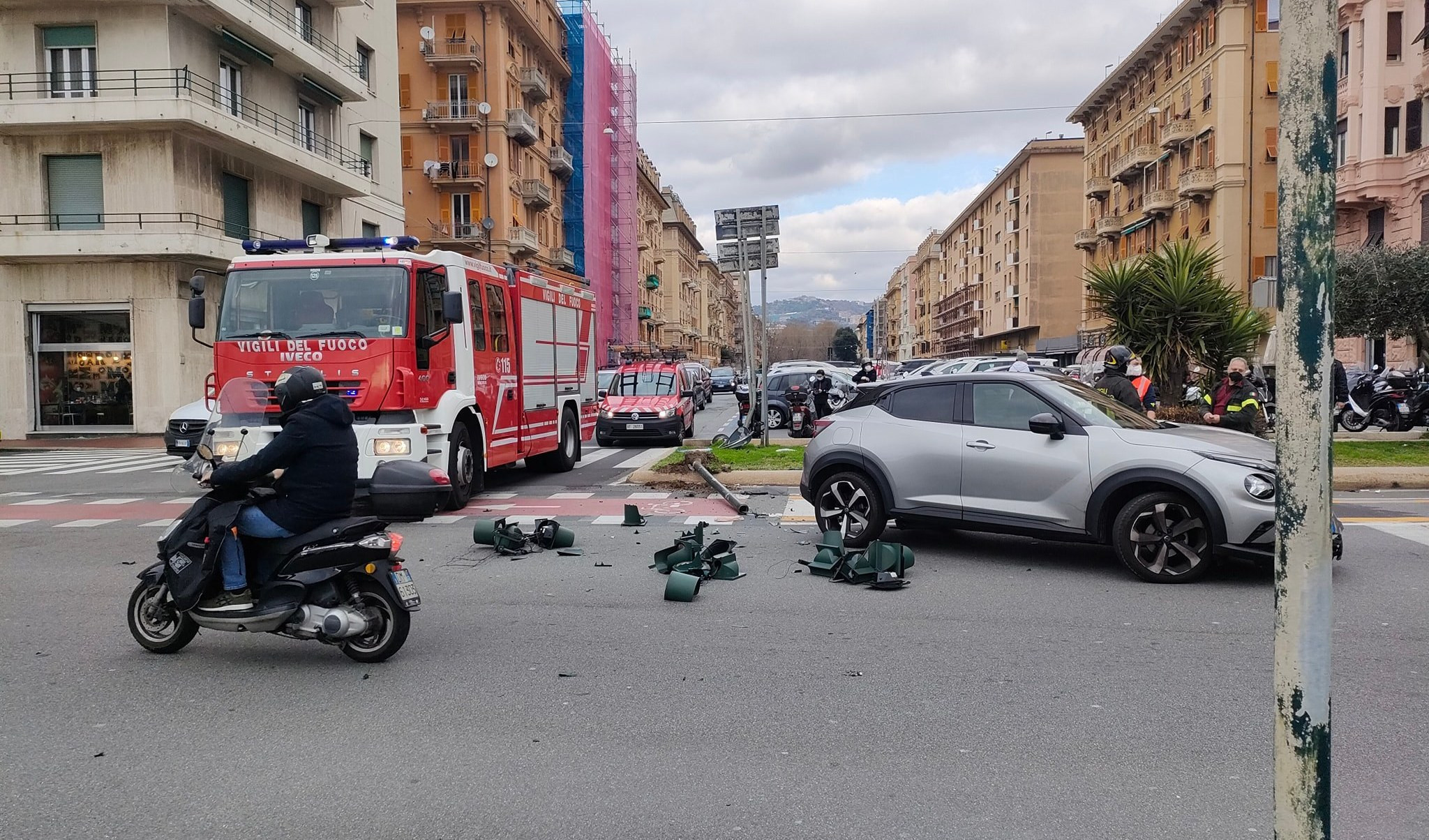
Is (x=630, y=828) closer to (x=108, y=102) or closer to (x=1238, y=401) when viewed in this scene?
(x=1238, y=401)

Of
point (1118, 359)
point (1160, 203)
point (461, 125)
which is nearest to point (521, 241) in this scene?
point (461, 125)

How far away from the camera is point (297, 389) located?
5.49 metres

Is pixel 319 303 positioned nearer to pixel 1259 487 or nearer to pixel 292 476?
pixel 292 476

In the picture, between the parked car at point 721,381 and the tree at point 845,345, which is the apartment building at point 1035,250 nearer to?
the parked car at point 721,381

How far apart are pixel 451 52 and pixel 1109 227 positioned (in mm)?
37687

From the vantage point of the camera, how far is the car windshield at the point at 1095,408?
793 centimetres

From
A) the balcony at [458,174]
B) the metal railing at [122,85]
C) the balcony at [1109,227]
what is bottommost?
the metal railing at [122,85]

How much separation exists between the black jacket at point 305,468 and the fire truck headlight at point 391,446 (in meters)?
4.95

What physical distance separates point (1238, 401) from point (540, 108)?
50.6 m

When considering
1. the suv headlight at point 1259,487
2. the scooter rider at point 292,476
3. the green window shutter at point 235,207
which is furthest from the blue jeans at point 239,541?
the green window shutter at point 235,207

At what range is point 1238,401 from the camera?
419 inches

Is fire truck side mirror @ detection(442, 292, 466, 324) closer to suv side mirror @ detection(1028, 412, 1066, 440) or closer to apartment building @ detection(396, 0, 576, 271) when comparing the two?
suv side mirror @ detection(1028, 412, 1066, 440)

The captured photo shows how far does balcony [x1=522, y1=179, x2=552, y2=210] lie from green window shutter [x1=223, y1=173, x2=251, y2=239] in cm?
2255

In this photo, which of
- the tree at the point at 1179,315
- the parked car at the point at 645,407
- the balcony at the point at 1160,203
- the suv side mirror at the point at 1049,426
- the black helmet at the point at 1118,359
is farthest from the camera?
the balcony at the point at 1160,203
